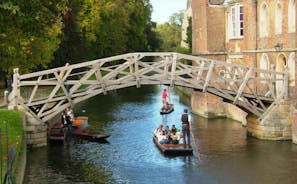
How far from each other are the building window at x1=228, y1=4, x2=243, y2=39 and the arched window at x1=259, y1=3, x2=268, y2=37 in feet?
10.1

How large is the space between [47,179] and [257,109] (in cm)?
1072

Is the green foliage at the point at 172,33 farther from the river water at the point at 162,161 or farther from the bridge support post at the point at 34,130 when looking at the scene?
the bridge support post at the point at 34,130

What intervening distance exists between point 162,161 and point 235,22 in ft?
45.5

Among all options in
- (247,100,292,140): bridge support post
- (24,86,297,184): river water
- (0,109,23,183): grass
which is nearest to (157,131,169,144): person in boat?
(24,86,297,184): river water

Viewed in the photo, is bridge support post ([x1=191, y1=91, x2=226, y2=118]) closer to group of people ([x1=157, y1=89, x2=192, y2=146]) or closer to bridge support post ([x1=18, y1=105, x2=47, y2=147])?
group of people ([x1=157, y1=89, x2=192, y2=146])

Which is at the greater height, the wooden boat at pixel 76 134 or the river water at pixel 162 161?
the wooden boat at pixel 76 134

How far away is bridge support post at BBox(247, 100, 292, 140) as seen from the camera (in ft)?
75.0

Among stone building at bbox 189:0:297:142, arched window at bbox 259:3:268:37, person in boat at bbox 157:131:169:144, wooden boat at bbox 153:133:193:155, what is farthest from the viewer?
arched window at bbox 259:3:268:37

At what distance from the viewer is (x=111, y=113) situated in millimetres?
35656

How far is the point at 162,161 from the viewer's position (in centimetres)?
1945

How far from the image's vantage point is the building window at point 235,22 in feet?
99.9

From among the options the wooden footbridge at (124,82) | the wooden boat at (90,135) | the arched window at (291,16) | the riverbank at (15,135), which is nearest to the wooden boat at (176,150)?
the wooden footbridge at (124,82)

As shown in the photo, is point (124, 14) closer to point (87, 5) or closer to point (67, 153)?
point (87, 5)

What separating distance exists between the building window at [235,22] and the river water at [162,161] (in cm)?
574
